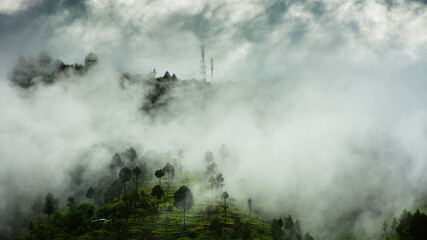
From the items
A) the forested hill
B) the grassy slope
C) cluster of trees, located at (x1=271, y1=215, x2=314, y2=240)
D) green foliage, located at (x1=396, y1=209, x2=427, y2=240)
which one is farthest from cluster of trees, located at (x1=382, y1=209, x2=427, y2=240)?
the grassy slope

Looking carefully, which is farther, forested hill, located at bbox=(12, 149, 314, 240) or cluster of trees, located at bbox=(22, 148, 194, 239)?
forested hill, located at bbox=(12, 149, 314, 240)

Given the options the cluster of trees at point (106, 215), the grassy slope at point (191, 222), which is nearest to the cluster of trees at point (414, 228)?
the grassy slope at point (191, 222)

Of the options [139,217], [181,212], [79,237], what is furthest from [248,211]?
[79,237]

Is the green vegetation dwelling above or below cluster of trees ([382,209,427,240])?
above

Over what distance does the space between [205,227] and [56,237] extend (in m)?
72.8

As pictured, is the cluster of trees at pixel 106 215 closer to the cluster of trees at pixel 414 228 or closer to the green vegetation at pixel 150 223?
the green vegetation at pixel 150 223

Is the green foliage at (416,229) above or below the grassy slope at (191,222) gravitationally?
below

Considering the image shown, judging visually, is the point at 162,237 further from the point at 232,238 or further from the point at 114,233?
the point at 232,238

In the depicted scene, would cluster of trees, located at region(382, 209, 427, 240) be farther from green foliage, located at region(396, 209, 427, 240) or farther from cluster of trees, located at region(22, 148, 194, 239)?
cluster of trees, located at region(22, 148, 194, 239)

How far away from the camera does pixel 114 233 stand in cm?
11738

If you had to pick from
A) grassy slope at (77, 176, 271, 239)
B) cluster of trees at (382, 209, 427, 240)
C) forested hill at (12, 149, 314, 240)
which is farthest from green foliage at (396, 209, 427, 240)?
grassy slope at (77, 176, 271, 239)

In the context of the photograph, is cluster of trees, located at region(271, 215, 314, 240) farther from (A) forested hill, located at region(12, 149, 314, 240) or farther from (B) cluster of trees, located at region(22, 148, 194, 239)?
(B) cluster of trees, located at region(22, 148, 194, 239)

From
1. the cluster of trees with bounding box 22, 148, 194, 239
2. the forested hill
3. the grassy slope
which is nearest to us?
the cluster of trees with bounding box 22, 148, 194, 239

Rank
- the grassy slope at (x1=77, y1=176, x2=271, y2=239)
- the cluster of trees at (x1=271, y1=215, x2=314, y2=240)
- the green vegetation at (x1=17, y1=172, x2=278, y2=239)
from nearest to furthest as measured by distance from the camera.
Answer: the green vegetation at (x1=17, y1=172, x2=278, y2=239), the grassy slope at (x1=77, y1=176, x2=271, y2=239), the cluster of trees at (x1=271, y1=215, x2=314, y2=240)
